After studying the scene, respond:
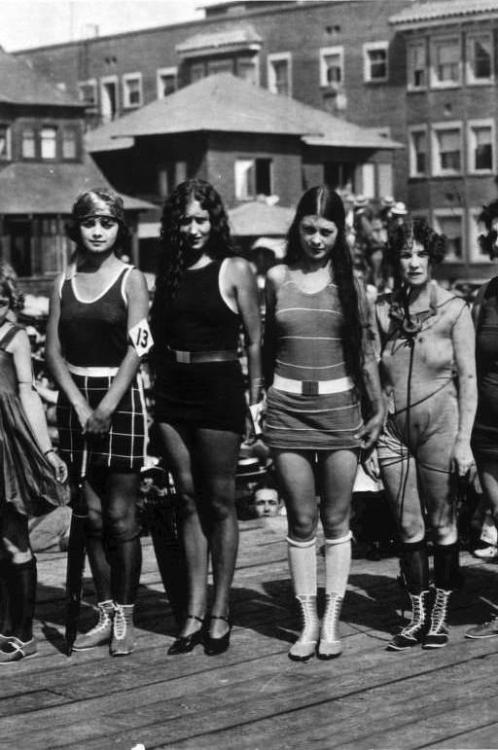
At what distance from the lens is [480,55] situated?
58.4 m

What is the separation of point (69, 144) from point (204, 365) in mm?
47226

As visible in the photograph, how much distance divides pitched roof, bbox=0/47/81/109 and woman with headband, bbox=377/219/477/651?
45.9 m

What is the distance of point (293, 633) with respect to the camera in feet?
23.6

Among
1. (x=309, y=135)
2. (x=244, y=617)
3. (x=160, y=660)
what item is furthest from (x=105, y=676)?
(x=309, y=135)

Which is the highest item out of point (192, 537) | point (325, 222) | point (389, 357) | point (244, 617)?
point (325, 222)

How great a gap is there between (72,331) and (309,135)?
4949 cm

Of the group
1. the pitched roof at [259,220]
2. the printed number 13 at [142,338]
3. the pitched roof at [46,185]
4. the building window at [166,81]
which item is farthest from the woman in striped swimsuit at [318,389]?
the building window at [166,81]

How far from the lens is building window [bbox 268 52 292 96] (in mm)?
63781

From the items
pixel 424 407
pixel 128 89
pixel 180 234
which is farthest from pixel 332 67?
pixel 424 407

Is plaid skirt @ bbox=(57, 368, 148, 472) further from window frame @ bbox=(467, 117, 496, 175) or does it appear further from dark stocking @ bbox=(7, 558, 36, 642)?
window frame @ bbox=(467, 117, 496, 175)

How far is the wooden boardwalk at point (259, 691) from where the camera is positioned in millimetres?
5539

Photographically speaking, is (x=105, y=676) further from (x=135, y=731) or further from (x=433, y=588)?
(x=433, y=588)

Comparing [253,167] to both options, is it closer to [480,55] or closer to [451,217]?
[451,217]

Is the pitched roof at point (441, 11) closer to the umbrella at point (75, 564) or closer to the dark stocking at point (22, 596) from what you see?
the umbrella at point (75, 564)
